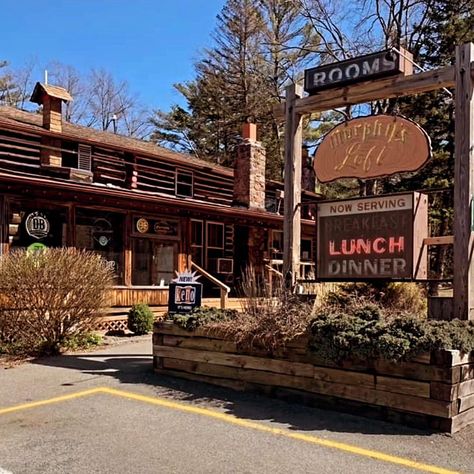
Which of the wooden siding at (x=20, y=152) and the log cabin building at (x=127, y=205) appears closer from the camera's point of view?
the log cabin building at (x=127, y=205)

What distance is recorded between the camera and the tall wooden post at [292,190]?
28.7ft

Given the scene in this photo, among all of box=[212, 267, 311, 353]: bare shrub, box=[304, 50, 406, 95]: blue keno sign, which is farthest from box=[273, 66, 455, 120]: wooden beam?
box=[212, 267, 311, 353]: bare shrub

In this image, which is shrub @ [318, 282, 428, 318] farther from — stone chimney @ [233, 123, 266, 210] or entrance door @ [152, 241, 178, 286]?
stone chimney @ [233, 123, 266, 210]

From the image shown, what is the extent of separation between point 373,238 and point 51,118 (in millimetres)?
12834

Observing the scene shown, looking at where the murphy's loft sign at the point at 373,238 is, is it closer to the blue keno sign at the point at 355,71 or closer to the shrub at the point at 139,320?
the blue keno sign at the point at 355,71

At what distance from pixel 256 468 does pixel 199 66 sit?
35.7 metres

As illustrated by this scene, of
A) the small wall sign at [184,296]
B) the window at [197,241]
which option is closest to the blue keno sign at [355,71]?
the small wall sign at [184,296]

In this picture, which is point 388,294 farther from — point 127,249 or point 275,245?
point 275,245

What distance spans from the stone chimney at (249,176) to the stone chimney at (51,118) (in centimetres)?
713

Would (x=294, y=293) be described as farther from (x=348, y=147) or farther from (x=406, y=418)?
(x=406, y=418)

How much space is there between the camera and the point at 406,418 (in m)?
5.73

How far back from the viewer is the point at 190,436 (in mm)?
5461

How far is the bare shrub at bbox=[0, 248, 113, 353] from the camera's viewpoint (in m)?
10.0

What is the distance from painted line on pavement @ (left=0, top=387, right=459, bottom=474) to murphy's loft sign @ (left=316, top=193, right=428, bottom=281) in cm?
268
